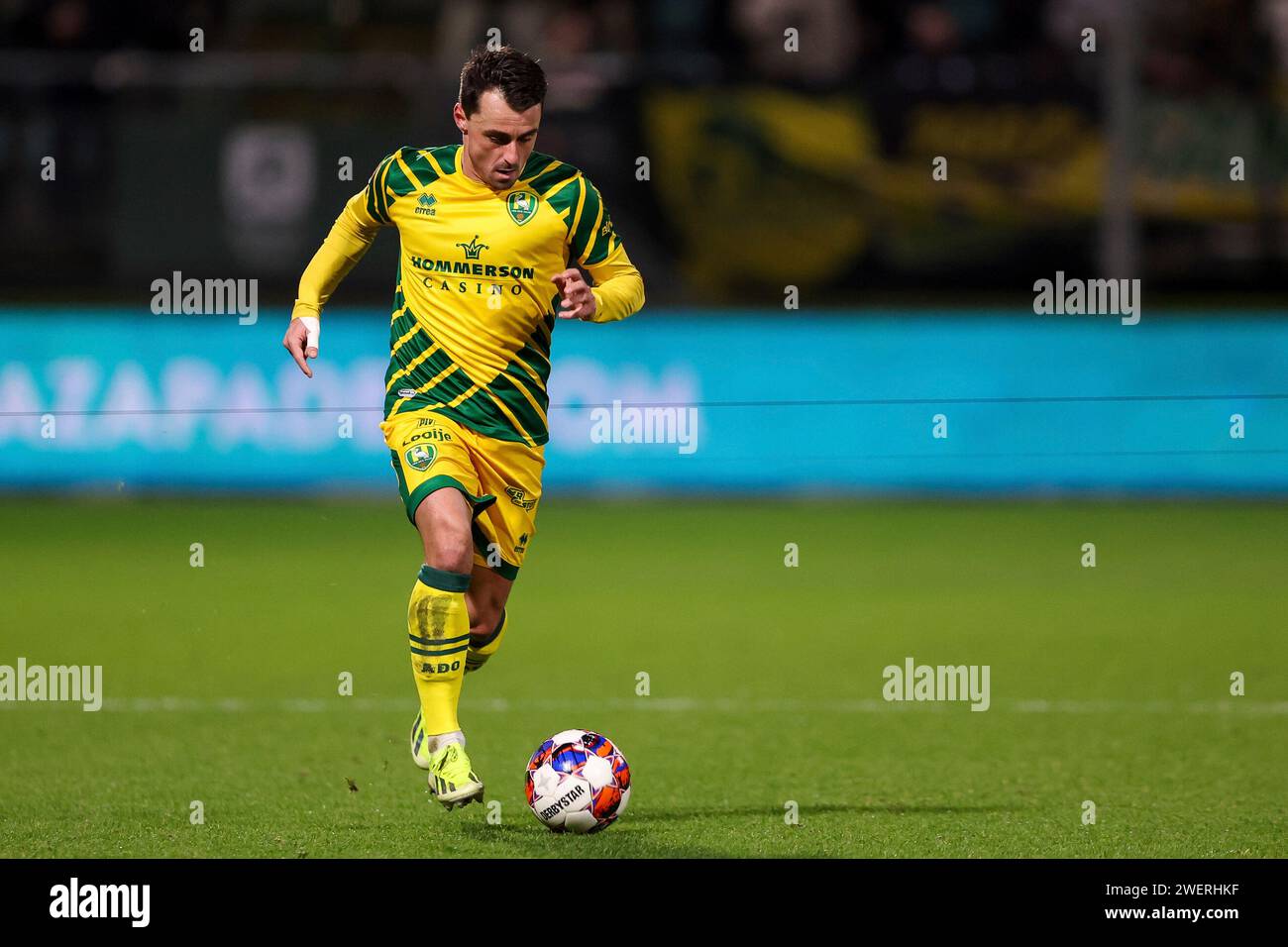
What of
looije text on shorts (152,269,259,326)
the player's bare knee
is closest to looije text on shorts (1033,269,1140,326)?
looije text on shorts (152,269,259,326)

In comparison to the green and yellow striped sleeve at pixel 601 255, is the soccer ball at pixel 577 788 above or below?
below

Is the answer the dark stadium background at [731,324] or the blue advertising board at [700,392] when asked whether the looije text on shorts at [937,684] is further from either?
the blue advertising board at [700,392]

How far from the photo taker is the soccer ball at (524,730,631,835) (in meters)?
5.85

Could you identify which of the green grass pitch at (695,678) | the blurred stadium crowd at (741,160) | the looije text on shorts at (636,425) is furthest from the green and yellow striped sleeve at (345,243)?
the blurred stadium crowd at (741,160)

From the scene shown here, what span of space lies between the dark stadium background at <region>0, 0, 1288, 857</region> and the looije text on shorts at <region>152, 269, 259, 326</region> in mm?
167

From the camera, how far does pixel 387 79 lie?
614 inches

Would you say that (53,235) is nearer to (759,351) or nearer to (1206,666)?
(759,351)

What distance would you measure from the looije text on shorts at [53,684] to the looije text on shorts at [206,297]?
6002 mm

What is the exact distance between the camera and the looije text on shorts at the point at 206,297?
14719 mm

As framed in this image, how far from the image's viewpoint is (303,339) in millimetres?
6293

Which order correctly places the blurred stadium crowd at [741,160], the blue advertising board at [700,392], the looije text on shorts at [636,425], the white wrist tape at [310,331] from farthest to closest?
the blurred stadium crowd at [741,160] < the blue advertising board at [700,392] < the looije text on shorts at [636,425] < the white wrist tape at [310,331]

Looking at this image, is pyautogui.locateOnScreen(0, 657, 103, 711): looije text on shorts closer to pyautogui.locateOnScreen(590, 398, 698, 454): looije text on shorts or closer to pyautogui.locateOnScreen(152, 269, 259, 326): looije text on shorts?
pyautogui.locateOnScreen(590, 398, 698, 454): looije text on shorts

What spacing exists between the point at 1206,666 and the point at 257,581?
5.44 m
